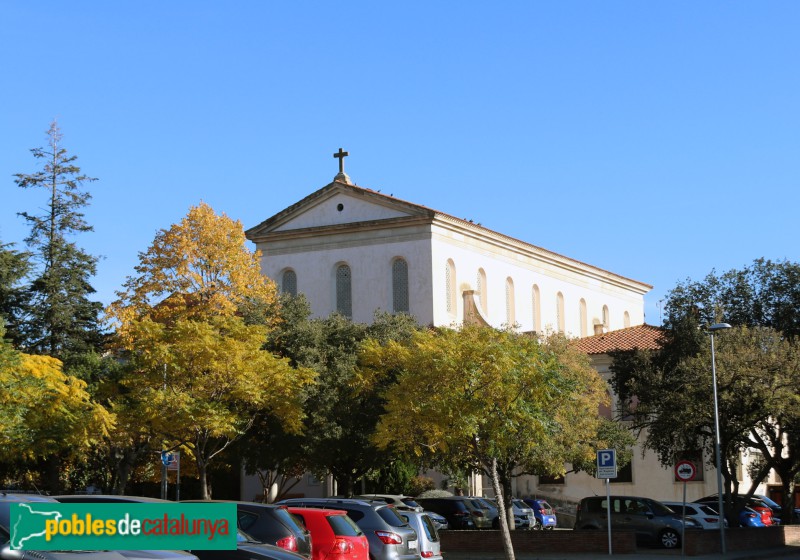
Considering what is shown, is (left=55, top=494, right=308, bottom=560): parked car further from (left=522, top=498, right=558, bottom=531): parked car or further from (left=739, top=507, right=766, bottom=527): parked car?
(left=739, top=507, right=766, bottom=527): parked car

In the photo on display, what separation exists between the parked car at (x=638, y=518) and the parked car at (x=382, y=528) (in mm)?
16280

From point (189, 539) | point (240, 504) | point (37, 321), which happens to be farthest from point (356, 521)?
point (37, 321)

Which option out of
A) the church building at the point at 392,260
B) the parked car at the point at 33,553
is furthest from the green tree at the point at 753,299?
the parked car at the point at 33,553

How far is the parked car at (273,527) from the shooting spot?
17250 mm

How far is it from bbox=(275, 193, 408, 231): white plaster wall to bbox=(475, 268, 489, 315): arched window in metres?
6.17

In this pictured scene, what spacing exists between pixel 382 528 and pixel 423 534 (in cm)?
145

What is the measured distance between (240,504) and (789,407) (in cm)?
2317

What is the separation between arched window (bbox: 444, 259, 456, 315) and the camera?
6219cm

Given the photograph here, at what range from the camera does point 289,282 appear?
65.6 m

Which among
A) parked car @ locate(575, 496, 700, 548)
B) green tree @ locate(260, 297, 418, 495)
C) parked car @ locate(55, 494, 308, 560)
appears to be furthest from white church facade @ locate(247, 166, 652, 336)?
parked car @ locate(55, 494, 308, 560)

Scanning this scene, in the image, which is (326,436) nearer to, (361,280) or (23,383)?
(23,383)

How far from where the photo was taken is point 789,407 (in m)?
→ 35.8

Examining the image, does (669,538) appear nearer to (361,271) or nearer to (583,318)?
(361,271)

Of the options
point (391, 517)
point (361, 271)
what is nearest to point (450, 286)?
point (361, 271)
